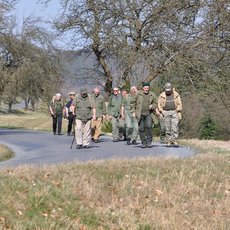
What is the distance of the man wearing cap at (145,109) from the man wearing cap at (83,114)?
4.84ft

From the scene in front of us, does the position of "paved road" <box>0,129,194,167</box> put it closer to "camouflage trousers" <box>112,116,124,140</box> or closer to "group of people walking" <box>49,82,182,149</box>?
"group of people walking" <box>49,82,182,149</box>

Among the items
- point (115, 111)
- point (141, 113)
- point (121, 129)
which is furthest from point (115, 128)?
point (141, 113)

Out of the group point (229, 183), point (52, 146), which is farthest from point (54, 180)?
point (52, 146)

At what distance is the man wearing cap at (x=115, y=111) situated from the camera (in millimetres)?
21734

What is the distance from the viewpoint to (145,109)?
17734 millimetres

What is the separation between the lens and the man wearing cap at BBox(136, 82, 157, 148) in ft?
58.3

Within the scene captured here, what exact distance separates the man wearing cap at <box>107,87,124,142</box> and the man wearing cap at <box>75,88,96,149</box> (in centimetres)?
308

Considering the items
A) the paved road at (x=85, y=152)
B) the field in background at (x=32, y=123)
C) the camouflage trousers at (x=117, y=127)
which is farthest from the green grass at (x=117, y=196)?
the field in background at (x=32, y=123)

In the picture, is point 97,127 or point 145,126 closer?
point 145,126

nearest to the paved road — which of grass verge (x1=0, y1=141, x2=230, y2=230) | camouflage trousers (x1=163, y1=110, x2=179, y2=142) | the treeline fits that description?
camouflage trousers (x1=163, y1=110, x2=179, y2=142)

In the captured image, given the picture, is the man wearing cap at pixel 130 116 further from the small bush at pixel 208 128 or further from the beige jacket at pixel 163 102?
the small bush at pixel 208 128

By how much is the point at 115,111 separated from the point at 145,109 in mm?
4345

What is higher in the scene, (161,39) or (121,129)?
(161,39)

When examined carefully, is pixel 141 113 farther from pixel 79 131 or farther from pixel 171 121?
pixel 79 131
